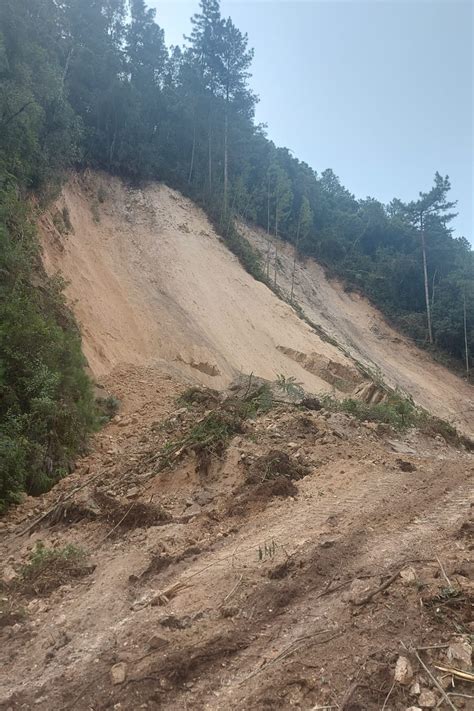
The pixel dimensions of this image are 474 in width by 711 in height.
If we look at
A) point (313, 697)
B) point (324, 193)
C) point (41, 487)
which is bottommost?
point (41, 487)

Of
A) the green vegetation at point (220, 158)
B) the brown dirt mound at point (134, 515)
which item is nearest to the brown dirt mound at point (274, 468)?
the brown dirt mound at point (134, 515)

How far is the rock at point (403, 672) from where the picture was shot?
2801 millimetres

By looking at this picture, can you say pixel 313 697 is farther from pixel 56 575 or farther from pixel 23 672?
pixel 56 575

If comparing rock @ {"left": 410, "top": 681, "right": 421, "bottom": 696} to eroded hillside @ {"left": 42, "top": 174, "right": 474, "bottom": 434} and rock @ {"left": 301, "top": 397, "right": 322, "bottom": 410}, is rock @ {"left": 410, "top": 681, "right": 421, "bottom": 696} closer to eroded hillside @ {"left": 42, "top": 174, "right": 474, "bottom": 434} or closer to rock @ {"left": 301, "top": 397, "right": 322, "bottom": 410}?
rock @ {"left": 301, "top": 397, "right": 322, "bottom": 410}

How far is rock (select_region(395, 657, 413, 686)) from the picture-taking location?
2.80 m

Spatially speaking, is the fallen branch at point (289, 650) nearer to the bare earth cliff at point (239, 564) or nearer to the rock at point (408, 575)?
the bare earth cliff at point (239, 564)

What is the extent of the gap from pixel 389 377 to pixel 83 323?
14.7 meters

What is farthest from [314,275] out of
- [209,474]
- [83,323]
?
[209,474]

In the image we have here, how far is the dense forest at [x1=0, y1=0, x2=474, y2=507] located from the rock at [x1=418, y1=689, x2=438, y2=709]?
5.54m

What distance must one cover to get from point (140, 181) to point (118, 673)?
76.4 feet

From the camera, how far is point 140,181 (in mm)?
23625

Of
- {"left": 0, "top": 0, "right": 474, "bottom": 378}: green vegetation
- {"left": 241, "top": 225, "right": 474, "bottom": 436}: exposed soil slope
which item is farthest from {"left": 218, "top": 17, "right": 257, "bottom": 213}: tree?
{"left": 241, "top": 225, "right": 474, "bottom": 436}: exposed soil slope

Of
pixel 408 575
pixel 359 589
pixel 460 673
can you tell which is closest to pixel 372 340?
pixel 408 575

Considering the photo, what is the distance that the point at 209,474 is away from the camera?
271 inches
